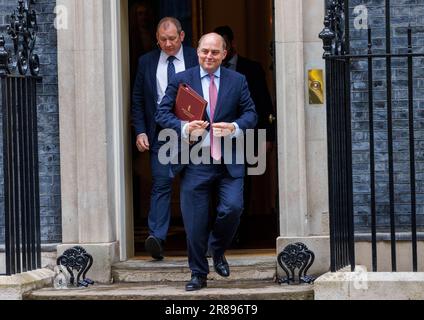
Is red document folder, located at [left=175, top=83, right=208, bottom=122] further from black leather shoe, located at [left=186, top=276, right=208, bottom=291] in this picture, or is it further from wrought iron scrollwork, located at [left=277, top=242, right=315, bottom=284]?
wrought iron scrollwork, located at [left=277, top=242, right=315, bottom=284]

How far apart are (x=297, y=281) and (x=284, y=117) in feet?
4.28

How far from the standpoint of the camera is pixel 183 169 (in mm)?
10109

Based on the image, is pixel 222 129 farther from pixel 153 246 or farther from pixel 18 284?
pixel 18 284

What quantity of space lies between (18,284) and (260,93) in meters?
3.02

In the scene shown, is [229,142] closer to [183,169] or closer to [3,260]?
[183,169]

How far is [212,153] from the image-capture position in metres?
10.0

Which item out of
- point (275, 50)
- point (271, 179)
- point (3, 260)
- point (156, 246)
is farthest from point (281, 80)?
point (271, 179)

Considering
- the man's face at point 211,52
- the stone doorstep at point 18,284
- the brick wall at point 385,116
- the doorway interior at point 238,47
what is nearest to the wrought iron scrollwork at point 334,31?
the brick wall at point 385,116

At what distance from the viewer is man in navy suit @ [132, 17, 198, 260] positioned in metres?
11.0

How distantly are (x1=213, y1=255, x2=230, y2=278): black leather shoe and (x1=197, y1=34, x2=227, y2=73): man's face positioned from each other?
4.67ft

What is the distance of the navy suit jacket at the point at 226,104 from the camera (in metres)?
10.1

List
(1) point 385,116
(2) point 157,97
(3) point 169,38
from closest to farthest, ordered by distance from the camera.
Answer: (1) point 385,116 → (3) point 169,38 → (2) point 157,97

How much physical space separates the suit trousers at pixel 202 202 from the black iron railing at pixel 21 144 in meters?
1.32

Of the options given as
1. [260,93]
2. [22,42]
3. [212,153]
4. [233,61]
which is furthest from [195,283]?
[233,61]
